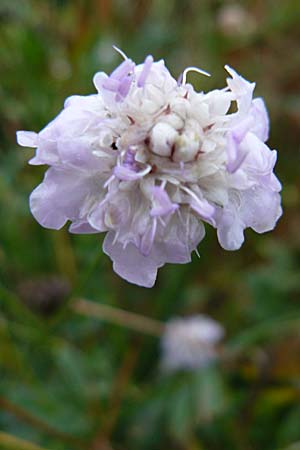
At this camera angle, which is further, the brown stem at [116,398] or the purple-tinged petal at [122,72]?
the brown stem at [116,398]

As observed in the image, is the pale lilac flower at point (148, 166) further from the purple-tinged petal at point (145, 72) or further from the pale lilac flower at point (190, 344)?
A: the pale lilac flower at point (190, 344)

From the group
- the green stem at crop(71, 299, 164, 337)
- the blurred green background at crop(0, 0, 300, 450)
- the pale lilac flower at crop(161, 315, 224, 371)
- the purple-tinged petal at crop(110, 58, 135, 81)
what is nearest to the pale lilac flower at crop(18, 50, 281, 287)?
the purple-tinged petal at crop(110, 58, 135, 81)

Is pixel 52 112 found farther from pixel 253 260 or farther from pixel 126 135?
pixel 126 135

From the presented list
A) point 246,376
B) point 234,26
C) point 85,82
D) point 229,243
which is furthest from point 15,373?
point 234,26

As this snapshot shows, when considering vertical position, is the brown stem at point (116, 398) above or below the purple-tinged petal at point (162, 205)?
below

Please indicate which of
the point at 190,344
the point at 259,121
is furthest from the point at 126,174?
the point at 190,344

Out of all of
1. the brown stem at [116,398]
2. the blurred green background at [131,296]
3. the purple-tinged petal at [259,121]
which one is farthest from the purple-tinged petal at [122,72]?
the brown stem at [116,398]

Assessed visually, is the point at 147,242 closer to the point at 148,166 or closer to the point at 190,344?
the point at 148,166
